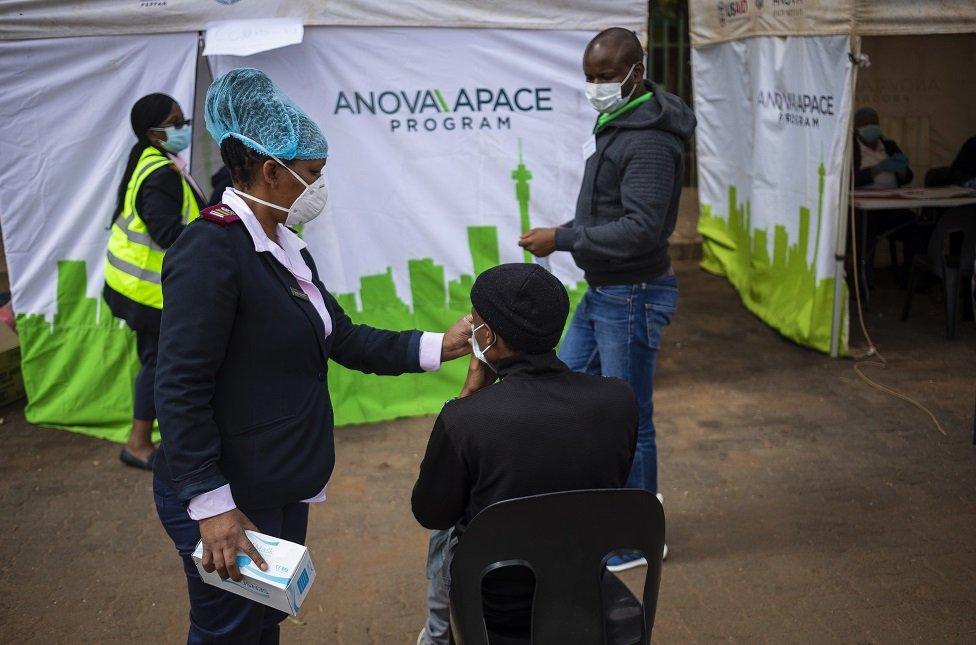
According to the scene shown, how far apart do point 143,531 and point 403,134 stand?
2535 mm

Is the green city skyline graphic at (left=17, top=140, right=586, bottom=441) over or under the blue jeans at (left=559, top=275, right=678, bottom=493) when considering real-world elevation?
under

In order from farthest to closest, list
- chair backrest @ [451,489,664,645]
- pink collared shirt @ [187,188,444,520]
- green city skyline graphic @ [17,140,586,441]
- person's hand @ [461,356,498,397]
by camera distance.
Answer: green city skyline graphic @ [17,140,586,441] → person's hand @ [461,356,498,397] → pink collared shirt @ [187,188,444,520] → chair backrest @ [451,489,664,645]

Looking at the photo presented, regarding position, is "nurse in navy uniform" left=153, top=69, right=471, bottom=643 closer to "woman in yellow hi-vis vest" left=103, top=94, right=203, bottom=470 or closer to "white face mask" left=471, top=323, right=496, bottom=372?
"white face mask" left=471, top=323, right=496, bottom=372

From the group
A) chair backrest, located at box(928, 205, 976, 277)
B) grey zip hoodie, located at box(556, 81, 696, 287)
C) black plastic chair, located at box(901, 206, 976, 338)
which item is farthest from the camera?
chair backrest, located at box(928, 205, 976, 277)

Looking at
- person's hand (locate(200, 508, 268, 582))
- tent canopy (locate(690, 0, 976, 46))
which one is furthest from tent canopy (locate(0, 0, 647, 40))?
person's hand (locate(200, 508, 268, 582))

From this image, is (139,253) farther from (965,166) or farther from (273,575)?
(965,166)

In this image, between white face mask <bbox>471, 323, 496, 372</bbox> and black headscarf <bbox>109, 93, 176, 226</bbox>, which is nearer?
white face mask <bbox>471, 323, 496, 372</bbox>

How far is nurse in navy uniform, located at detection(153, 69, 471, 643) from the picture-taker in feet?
7.00

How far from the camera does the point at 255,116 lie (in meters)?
2.21

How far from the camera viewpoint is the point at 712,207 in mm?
8703

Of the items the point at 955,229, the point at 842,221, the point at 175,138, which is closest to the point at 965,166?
the point at 955,229

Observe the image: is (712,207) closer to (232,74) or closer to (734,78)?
(734,78)

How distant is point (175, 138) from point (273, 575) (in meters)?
3.20

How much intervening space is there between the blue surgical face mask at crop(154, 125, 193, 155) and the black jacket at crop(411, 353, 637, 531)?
3105 millimetres
